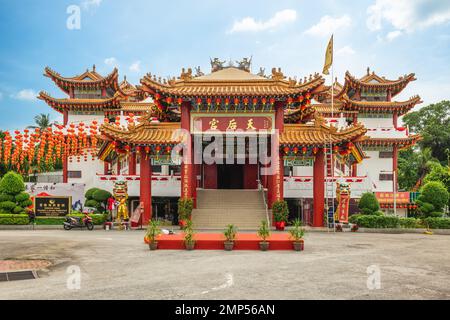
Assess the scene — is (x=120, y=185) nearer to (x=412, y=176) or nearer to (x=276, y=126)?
(x=276, y=126)

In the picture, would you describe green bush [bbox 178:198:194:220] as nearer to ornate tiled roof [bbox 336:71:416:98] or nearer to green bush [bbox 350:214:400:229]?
green bush [bbox 350:214:400:229]

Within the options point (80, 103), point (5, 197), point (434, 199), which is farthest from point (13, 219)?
point (434, 199)

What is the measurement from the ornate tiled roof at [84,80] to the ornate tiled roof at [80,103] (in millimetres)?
1710

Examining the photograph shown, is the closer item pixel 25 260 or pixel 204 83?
pixel 25 260

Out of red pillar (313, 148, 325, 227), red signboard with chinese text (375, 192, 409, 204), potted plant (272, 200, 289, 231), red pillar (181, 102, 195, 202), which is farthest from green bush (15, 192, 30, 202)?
red signboard with chinese text (375, 192, 409, 204)

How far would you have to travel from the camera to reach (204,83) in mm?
23922

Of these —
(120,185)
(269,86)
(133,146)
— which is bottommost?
(120,185)

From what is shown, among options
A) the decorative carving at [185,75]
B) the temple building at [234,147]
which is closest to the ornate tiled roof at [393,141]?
the temple building at [234,147]

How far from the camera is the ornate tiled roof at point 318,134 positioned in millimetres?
22250

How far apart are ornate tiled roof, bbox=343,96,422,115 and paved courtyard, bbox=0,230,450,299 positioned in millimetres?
24962

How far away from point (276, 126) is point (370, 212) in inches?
301

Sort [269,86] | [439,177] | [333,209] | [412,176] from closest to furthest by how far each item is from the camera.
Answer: [333,209], [269,86], [439,177], [412,176]
